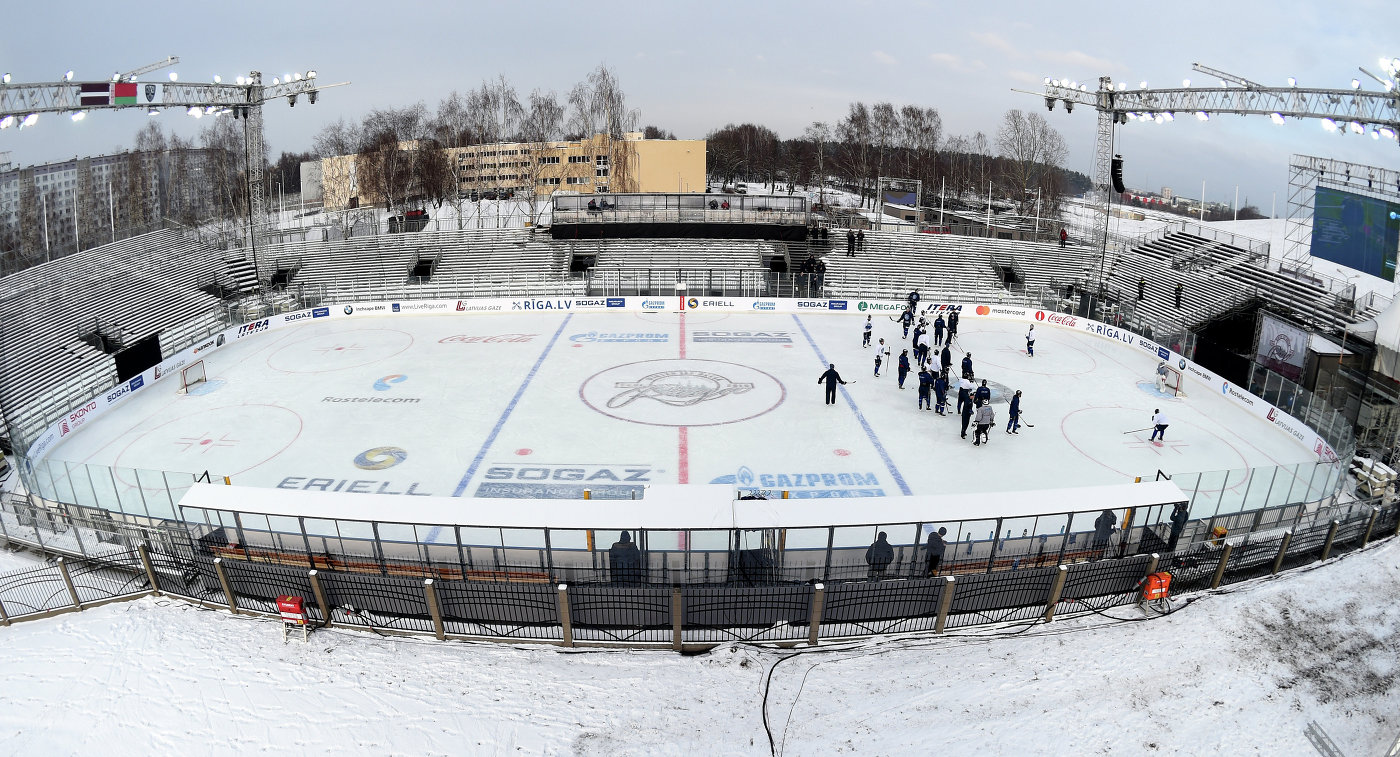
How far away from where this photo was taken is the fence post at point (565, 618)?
Answer: 32.8ft

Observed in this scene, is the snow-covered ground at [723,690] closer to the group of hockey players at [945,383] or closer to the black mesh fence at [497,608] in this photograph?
the black mesh fence at [497,608]

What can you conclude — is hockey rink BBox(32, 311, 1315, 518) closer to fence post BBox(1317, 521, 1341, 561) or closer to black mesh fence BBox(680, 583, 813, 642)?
fence post BBox(1317, 521, 1341, 561)

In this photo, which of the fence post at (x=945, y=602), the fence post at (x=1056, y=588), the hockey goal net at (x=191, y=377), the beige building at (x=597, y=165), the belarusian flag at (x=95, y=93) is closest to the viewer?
the fence post at (x=945, y=602)

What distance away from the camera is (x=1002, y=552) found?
1124 cm

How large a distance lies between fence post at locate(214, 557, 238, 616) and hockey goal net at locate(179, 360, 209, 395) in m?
14.0

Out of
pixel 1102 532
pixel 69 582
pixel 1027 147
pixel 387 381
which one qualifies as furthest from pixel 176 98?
pixel 1027 147

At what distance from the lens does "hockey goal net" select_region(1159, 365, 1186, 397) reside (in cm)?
2223

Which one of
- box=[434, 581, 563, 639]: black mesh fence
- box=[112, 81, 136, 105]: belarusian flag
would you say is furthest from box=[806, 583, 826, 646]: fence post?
box=[112, 81, 136, 105]: belarusian flag

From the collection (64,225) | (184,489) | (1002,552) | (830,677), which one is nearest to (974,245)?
(1002,552)

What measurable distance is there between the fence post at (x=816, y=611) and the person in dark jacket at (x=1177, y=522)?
565 cm

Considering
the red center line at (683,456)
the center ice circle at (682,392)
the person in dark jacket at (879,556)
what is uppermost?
the person in dark jacket at (879,556)

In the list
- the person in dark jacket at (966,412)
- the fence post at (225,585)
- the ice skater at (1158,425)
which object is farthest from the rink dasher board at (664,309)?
the fence post at (225,585)

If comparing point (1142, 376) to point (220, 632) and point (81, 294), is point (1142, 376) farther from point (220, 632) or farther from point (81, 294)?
point (81, 294)

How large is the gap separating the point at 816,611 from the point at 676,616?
1863 mm
